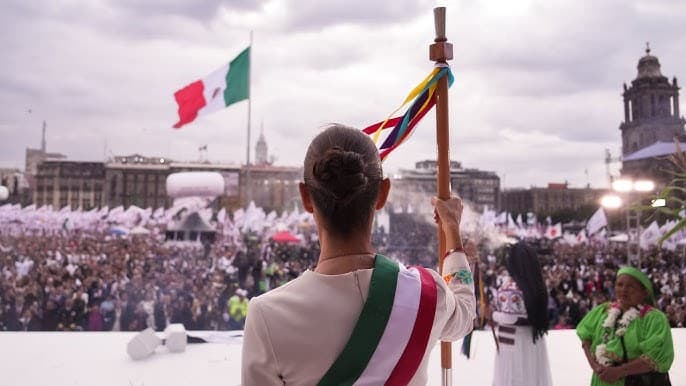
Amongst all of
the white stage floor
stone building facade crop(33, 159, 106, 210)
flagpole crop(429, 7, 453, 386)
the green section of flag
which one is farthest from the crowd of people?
stone building facade crop(33, 159, 106, 210)

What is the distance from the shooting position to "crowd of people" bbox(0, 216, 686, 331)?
10906 millimetres

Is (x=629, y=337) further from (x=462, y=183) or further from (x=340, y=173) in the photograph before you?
(x=462, y=183)

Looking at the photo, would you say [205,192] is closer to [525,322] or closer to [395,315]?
[525,322]

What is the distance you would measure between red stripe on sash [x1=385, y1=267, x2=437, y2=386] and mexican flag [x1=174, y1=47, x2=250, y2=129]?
12198 millimetres

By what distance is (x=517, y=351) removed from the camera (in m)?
4.15

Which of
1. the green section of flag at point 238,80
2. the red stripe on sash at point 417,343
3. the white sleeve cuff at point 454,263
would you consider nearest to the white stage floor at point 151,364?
the white sleeve cuff at point 454,263

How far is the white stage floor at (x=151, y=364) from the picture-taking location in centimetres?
494

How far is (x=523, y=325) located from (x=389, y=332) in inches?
128

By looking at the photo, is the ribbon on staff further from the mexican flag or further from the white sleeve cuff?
the mexican flag

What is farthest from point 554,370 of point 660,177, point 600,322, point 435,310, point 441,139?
point 660,177

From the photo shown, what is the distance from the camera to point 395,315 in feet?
4.21

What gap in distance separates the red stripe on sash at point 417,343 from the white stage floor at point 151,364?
12.7 ft

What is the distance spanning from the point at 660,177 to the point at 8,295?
4117 centimetres

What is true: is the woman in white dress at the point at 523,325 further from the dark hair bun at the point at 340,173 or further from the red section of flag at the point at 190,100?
the red section of flag at the point at 190,100
